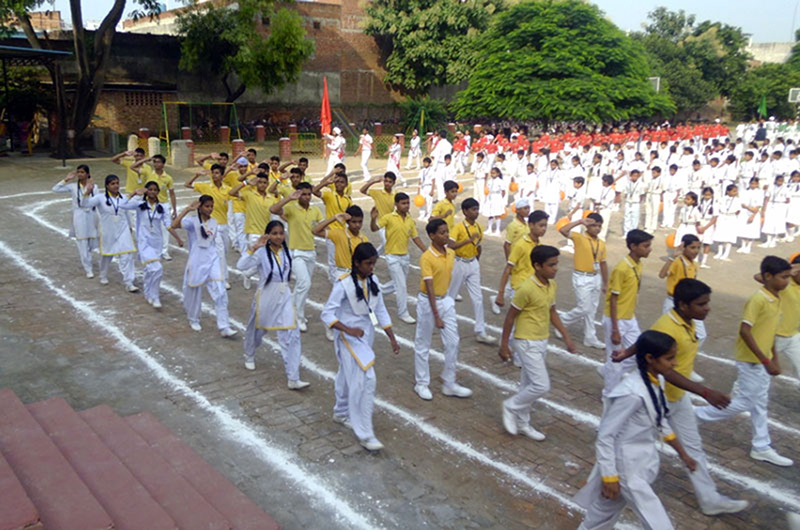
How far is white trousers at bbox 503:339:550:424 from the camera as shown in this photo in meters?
6.02

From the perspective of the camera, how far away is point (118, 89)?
31.7 metres

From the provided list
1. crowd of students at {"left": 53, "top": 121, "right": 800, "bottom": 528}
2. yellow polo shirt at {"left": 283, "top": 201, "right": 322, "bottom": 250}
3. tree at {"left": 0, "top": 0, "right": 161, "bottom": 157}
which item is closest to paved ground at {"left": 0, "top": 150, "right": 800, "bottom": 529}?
crowd of students at {"left": 53, "top": 121, "right": 800, "bottom": 528}

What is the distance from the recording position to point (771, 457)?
234 inches

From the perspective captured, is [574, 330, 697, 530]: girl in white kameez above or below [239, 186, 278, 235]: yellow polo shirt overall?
below

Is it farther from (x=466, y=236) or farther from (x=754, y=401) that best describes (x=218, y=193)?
(x=754, y=401)

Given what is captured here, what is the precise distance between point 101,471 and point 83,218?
694 cm

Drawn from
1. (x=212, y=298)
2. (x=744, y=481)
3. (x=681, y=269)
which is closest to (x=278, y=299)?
(x=212, y=298)

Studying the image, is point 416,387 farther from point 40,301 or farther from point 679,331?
point 40,301

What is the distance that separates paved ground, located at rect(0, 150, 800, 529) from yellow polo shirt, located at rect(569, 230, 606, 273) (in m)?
1.08

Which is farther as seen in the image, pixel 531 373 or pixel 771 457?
pixel 531 373

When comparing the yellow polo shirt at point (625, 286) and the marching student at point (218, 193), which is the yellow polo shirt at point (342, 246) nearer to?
the marching student at point (218, 193)

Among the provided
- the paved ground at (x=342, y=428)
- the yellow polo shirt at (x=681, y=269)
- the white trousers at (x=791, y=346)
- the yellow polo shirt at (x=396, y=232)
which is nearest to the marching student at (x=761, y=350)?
the paved ground at (x=342, y=428)

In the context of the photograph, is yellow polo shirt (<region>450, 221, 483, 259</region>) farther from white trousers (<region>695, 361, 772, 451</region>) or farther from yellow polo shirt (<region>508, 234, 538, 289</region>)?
white trousers (<region>695, 361, 772, 451</region>)

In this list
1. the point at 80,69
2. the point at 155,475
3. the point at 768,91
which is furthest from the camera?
the point at 768,91
